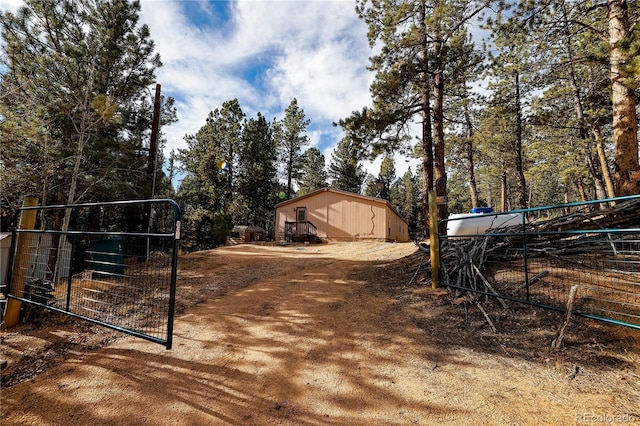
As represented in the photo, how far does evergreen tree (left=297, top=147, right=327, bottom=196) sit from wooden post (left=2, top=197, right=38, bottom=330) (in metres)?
32.5

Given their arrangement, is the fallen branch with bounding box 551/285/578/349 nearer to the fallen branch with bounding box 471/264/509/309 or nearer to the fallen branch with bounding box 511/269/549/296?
the fallen branch with bounding box 471/264/509/309

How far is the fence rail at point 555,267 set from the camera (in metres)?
3.47

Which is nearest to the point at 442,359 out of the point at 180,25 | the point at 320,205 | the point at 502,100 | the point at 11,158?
the point at 180,25

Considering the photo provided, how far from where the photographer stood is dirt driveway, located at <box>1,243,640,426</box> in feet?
7.13

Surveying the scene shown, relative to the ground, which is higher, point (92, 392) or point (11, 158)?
point (11, 158)

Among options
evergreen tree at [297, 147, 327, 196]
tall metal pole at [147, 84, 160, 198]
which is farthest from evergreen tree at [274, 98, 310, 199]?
tall metal pole at [147, 84, 160, 198]

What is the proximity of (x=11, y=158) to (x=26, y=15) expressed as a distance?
16.4 ft

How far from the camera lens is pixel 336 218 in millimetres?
19016

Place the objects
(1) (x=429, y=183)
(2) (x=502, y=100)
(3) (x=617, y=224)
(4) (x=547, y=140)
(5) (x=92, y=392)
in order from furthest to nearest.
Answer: (4) (x=547, y=140) → (2) (x=502, y=100) → (1) (x=429, y=183) → (3) (x=617, y=224) → (5) (x=92, y=392)

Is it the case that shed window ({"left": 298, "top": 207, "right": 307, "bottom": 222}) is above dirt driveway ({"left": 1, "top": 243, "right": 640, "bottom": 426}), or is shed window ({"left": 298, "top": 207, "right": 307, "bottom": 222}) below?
above

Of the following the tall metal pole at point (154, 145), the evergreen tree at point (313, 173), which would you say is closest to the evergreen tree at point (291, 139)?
the evergreen tree at point (313, 173)

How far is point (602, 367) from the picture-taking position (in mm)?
2623

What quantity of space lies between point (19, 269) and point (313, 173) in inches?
1353

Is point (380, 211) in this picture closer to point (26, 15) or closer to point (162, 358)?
point (162, 358)
